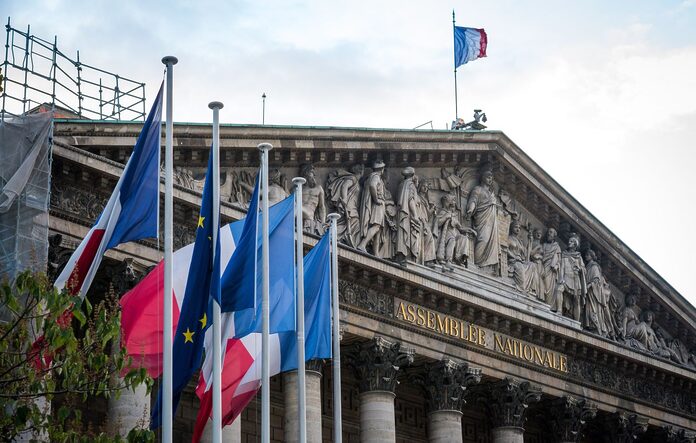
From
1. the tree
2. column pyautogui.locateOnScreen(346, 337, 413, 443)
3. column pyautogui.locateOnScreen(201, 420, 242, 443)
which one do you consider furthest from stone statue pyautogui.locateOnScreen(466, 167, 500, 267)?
the tree

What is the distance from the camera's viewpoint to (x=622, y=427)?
1861 inches

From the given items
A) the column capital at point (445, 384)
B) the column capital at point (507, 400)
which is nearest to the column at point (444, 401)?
the column capital at point (445, 384)

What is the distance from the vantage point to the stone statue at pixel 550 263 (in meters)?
45.6

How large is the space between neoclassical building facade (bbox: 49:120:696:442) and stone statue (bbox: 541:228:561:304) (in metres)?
0.05

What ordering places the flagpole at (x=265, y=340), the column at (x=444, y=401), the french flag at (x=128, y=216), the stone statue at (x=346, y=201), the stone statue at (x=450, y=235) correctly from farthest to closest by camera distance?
the stone statue at (x=450, y=235)
the column at (x=444, y=401)
the stone statue at (x=346, y=201)
the flagpole at (x=265, y=340)
the french flag at (x=128, y=216)

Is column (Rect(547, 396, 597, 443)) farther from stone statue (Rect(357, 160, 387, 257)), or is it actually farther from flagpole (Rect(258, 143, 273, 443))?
flagpole (Rect(258, 143, 273, 443))

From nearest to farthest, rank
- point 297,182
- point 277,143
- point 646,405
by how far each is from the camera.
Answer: point 297,182
point 277,143
point 646,405

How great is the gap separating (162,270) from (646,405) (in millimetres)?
25182

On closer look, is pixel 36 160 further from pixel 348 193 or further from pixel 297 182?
pixel 348 193

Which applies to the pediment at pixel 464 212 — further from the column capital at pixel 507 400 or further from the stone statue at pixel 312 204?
the column capital at pixel 507 400

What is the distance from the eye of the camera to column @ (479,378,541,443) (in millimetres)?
42688

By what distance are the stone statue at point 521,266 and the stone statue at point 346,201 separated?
21.3 feet

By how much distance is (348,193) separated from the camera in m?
39.4

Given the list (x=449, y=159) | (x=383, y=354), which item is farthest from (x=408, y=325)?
(x=449, y=159)
